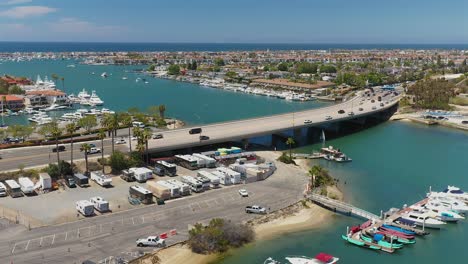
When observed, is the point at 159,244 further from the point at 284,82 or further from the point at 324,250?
the point at 284,82

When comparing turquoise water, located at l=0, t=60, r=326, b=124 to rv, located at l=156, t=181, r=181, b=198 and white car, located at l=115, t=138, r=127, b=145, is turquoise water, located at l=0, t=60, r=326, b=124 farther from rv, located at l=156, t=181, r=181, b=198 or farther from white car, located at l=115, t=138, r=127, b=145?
rv, located at l=156, t=181, r=181, b=198

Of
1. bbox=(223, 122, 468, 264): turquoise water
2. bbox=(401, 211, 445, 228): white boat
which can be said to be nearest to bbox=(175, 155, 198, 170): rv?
bbox=(223, 122, 468, 264): turquoise water

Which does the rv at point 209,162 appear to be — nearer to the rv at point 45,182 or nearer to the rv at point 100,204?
the rv at point 100,204

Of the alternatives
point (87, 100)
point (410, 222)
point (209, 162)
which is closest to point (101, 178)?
point (209, 162)

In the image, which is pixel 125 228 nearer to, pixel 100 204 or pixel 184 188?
pixel 100 204

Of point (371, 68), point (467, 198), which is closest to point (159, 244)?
point (467, 198)

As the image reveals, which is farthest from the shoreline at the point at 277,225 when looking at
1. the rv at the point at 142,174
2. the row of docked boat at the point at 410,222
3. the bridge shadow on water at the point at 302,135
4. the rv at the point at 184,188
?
the bridge shadow on water at the point at 302,135
